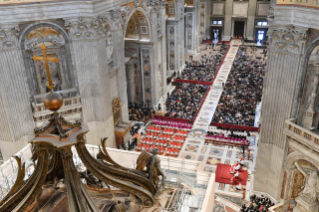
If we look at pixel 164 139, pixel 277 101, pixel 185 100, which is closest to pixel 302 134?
pixel 277 101

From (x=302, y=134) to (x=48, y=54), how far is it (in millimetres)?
13712

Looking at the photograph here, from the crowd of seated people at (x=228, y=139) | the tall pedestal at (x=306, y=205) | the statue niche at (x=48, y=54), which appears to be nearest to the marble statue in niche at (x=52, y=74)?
the statue niche at (x=48, y=54)

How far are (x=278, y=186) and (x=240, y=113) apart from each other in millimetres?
12223

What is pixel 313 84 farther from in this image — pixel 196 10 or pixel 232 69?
pixel 196 10

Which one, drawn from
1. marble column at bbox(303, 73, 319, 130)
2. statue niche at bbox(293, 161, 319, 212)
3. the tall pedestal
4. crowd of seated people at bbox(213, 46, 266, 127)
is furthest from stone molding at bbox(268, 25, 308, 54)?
crowd of seated people at bbox(213, 46, 266, 127)

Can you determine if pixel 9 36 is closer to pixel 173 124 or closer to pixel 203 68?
pixel 173 124

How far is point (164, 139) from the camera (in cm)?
2455

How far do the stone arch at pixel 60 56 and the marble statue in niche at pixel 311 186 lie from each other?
43.7 feet

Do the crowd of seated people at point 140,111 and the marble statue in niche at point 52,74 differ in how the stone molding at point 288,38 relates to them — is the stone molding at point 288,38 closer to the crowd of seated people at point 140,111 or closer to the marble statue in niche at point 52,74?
the marble statue in niche at point 52,74

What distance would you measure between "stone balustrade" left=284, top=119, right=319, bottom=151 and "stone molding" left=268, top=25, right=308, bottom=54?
3300 mm

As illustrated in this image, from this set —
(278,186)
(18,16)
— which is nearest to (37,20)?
(18,16)

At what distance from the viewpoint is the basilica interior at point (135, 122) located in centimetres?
674

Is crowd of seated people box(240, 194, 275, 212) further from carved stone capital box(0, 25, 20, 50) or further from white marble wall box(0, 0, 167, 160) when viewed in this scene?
carved stone capital box(0, 25, 20, 50)

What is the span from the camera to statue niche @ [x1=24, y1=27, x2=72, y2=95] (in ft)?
58.4
